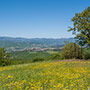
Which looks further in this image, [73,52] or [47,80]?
[73,52]

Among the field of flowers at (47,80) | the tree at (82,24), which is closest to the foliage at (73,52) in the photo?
the tree at (82,24)

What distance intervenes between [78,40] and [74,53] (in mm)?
12981

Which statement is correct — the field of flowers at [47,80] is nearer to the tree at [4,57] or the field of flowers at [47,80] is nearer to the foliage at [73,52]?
the foliage at [73,52]

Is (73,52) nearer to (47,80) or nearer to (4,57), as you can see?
(4,57)

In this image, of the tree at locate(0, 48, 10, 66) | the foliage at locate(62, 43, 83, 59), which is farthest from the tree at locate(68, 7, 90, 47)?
the tree at locate(0, 48, 10, 66)

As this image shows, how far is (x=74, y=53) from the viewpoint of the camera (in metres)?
48.0

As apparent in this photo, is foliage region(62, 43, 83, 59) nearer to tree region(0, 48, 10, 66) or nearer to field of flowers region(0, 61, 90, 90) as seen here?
tree region(0, 48, 10, 66)

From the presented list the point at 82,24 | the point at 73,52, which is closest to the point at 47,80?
→ the point at 82,24

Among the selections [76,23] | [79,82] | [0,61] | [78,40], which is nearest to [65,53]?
[78,40]

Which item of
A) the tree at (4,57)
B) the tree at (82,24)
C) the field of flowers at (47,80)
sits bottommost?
the tree at (4,57)

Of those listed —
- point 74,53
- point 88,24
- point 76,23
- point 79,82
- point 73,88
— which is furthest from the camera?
point 74,53

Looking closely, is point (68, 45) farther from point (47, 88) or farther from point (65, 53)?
point (47, 88)

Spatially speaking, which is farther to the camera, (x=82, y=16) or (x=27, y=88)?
(x=82, y=16)

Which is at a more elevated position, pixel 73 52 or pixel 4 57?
pixel 73 52
